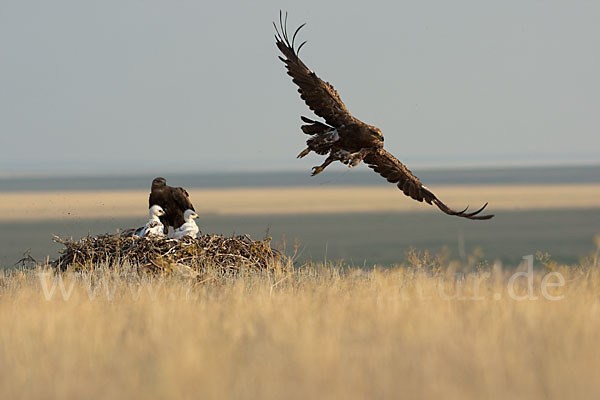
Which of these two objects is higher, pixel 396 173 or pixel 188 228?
pixel 396 173

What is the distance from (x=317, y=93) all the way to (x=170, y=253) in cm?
304

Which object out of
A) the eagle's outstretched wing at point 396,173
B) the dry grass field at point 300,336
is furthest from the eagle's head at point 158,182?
the eagle's outstretched wing at point 396,173

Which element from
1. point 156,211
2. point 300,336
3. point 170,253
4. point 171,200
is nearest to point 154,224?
point 156,211

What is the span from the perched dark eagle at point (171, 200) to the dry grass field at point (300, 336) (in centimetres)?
142

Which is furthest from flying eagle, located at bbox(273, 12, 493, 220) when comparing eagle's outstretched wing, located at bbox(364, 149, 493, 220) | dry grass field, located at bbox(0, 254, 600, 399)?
dry grass field, located at bbox(0, 254, 600, 399)

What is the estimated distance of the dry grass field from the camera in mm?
5562

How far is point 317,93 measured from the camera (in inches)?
413

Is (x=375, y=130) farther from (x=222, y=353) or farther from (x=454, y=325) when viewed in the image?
(x=222, y=353)

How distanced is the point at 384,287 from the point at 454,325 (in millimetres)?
2690

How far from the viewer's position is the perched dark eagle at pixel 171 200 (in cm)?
1212

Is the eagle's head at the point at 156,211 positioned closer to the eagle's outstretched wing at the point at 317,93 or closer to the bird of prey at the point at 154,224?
the bird of prey at the point at 154,224

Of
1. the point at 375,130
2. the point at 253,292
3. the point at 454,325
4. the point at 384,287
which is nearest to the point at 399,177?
the point at 375,130

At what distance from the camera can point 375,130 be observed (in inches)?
414

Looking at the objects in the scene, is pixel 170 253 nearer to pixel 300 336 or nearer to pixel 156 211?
pixel 156 211
